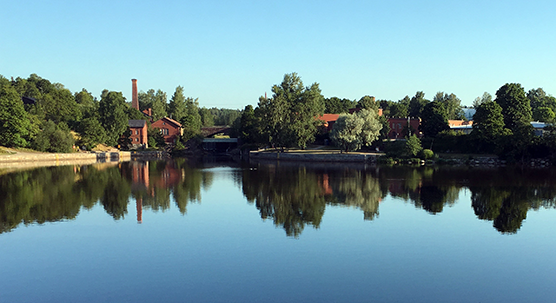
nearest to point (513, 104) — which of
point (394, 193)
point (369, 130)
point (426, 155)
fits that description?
point (426, 155)

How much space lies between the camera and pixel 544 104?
106688 mm

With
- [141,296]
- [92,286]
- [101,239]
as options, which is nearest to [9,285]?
[92,286]

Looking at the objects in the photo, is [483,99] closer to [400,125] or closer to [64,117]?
[400,125]

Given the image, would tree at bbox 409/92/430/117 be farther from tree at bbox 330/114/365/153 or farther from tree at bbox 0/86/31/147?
tree at bbox 0/86/31/147

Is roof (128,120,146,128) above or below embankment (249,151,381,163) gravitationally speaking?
above

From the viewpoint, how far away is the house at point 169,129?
107m

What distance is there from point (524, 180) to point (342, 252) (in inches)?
1193

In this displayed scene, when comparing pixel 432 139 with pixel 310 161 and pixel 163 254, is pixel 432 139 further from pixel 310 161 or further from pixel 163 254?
pixel 163 254

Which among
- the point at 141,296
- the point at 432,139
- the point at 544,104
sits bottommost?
the point at 141,296

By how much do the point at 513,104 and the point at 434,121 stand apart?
40.9 feet

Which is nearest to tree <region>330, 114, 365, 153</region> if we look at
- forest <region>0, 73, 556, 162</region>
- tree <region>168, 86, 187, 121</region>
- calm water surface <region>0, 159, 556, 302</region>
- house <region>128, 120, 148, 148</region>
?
forest <region>0, 73, 556, 162</region>

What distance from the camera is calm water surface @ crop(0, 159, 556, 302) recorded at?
13203 millimetres

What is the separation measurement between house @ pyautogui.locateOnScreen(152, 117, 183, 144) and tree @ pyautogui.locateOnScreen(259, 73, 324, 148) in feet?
115

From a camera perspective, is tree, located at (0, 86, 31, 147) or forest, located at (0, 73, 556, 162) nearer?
forest, located at (0, 73, 556, 162)
